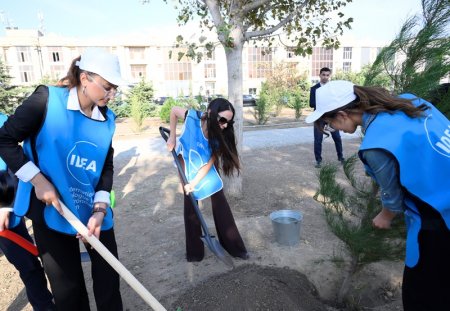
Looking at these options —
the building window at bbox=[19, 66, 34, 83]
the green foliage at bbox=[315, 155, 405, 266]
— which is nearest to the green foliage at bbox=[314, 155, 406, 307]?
the green foliage at bbox=[315, 155, 405, 266]

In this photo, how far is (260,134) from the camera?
37.3 feet

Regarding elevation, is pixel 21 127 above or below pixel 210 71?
above

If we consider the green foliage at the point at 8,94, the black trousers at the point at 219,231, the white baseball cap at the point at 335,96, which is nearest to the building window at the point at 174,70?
the green foliage at the point at 8,94

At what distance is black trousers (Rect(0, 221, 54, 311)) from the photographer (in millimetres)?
2236

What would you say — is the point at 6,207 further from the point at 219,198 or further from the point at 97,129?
the point at 219,198

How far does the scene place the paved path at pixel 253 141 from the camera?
9016 millimetres

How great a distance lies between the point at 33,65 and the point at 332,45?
51.6 metres

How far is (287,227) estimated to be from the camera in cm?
333

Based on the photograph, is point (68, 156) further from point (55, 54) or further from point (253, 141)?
point (55, 54)

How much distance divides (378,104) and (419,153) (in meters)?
0.27

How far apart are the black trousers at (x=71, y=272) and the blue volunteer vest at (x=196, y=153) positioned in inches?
48.0

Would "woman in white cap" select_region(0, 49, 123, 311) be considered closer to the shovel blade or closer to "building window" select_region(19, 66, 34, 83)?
the shovel blade

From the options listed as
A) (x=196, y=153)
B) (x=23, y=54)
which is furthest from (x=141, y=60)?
(x=196, y=153)

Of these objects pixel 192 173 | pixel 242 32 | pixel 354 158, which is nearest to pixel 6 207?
pixel 192 173
